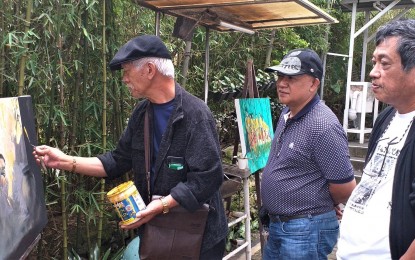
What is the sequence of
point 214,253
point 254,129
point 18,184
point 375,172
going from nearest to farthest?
point 375,172 → point 18,184 → point 214,253 → point 254,129

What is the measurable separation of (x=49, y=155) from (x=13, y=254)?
54 centimetres

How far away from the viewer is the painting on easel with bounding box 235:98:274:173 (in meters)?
3.40

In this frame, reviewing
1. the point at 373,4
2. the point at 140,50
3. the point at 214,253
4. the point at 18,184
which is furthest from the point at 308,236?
the point at 373,4

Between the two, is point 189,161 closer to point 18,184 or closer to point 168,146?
point 168,146

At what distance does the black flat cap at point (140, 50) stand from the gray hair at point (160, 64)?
2 centimetres

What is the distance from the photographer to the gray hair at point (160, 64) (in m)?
1.96

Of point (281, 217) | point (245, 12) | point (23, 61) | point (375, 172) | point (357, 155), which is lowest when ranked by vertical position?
point (357, 155)

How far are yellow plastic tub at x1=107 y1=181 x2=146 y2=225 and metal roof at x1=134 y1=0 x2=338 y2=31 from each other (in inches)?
49.0

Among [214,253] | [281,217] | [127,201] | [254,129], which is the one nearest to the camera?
[127,201]

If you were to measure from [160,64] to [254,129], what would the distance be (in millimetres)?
1733

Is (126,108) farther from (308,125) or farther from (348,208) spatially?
(348,208)

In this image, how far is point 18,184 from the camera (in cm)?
181

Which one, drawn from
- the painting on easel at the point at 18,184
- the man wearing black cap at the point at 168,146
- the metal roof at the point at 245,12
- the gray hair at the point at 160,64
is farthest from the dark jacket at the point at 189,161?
the metal roof at the point at 245,12

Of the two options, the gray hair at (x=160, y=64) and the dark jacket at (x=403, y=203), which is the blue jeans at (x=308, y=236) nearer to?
the dark jacket at (x=403, y=203)
